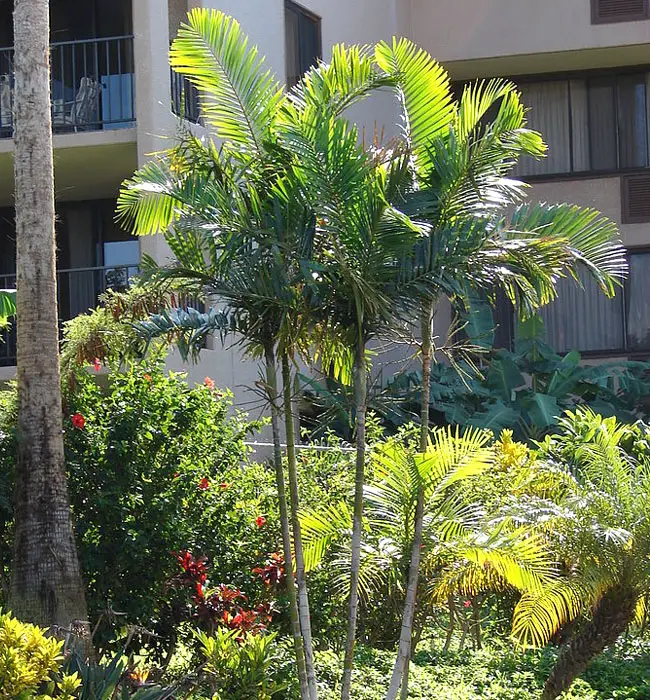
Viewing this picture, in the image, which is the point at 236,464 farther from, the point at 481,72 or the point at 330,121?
the point at 481,72

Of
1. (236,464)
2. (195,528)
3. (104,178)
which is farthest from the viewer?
(104,178)

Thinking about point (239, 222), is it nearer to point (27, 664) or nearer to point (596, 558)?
point (27, 664)

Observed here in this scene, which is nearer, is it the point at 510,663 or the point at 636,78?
the point at 510,663

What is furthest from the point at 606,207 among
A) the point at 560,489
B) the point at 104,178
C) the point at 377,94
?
the point at 560,489

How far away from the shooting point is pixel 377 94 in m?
20.4

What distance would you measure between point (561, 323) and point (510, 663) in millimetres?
10086

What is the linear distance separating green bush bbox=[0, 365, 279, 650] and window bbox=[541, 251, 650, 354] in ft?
35.8

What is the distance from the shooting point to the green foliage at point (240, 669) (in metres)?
9.22

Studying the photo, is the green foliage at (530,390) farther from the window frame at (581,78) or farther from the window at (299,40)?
the window at (299,40)

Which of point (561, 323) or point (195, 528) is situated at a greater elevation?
point (561, 323)

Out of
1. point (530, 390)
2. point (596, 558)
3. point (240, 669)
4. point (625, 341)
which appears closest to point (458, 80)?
point (625, 341)

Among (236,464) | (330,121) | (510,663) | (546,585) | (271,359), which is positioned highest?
(330,121)

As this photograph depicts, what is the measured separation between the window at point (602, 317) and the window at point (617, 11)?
3.92m

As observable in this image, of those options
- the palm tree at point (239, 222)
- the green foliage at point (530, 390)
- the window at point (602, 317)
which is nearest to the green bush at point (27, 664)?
the palm tree at point (239, 222)
